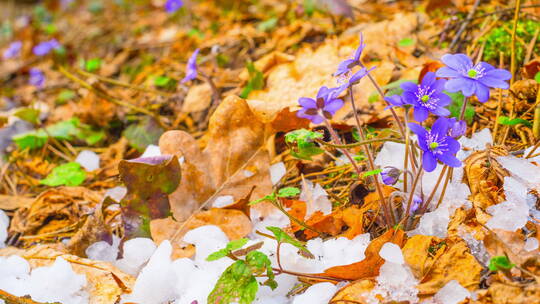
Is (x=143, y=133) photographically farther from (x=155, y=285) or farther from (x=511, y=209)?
(x=511, y=209)

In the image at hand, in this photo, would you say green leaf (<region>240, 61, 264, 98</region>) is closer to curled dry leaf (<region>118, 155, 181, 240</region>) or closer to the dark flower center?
curled dry leaf (<region>118, 155, 181, 240</region>)

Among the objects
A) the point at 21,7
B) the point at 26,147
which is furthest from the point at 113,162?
the point at 21,7

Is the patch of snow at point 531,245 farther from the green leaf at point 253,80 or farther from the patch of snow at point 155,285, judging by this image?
the green leaf at point 253,80

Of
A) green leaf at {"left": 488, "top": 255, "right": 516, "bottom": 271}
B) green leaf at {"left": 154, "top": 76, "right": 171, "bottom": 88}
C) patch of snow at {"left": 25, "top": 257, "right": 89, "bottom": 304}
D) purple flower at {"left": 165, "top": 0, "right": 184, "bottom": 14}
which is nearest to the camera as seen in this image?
green leaf at {"left": 488, "top": 255, "right": 516, "bottom": 271}

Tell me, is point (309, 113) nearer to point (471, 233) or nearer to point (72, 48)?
point (471, 233)

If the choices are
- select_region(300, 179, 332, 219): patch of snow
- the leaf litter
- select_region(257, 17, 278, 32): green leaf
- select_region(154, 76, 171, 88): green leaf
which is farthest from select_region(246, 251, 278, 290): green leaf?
select_region(257, 17, 278, 32): green leaf

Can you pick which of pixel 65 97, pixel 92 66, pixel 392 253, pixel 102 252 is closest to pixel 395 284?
pixel 392 253
